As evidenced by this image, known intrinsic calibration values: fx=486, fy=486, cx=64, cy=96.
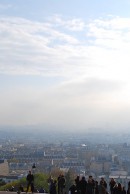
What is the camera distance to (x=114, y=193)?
1800 centimetres

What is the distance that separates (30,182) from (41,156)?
129252 mm

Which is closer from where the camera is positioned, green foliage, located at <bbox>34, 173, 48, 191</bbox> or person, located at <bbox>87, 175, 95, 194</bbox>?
person, located at <bbox>87, 175, 95, 194</bbox>

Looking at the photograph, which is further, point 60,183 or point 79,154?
point 79,154

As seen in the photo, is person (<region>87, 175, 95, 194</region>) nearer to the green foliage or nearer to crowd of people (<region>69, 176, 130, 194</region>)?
crowd of people (<region>69, 176, 130, 194</region>)

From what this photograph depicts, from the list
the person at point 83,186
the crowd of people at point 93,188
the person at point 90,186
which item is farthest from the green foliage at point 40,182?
the person at point 90,186

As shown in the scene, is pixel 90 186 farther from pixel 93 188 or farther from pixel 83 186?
pixel 83 186

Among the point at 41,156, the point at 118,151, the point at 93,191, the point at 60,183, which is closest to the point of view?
the point at 93,191

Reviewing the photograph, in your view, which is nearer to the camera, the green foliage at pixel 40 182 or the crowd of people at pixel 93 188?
the crowd of people at pixel 93 188

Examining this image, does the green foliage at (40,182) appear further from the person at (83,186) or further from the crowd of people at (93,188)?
the person at (83,186)

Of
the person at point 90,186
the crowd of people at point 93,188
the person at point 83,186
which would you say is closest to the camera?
the crowd of people at point 93,188

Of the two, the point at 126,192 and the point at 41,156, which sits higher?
the point at 41,156

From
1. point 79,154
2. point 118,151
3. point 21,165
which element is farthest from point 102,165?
point 118,151

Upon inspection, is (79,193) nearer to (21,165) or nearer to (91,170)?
(91,170)

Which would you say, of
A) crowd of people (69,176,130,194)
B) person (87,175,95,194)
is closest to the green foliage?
crowd of people (69,176,130,194)
